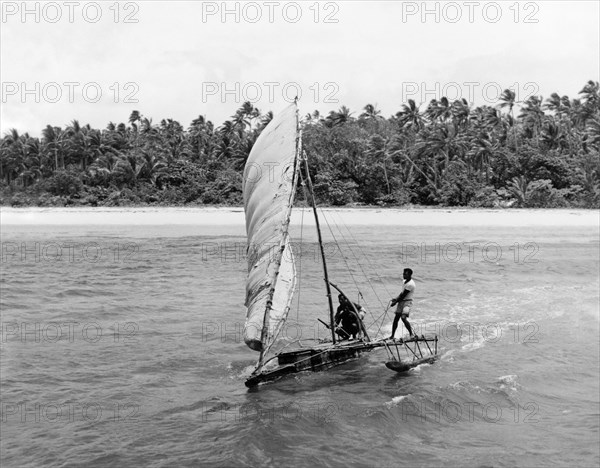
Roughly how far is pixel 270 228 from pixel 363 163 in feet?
146

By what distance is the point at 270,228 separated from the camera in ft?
43.7

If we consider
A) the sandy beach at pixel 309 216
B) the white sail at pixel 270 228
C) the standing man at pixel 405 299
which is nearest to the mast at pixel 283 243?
the white sail at pixel 270 228

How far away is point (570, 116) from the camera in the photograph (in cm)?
8044

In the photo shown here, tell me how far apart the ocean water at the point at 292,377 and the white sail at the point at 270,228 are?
187 centimetres

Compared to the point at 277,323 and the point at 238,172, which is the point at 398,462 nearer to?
the point at 277,323

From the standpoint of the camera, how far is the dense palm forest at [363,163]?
181 ft

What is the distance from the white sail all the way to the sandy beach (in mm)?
34006

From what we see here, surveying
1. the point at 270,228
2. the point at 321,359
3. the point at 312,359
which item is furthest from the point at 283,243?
the point at 321,359

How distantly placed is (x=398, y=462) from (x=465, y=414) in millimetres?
2965

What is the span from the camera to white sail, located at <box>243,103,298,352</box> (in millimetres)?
12531

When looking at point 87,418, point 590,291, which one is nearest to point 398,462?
point 87,418

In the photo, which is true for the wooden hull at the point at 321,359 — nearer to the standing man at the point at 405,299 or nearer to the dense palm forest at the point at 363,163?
the standing man at the point at 405,299

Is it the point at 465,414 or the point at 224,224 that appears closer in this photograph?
the point at 465,414

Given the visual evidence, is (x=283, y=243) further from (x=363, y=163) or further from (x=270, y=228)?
(x=363, y=163)
